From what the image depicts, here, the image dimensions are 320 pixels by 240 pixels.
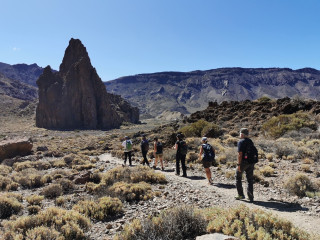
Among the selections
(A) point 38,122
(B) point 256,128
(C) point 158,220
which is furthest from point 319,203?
(A) point 38,122

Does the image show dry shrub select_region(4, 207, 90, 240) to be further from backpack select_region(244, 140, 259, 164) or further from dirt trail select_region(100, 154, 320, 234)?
backpack select_region(244, 140, 259, 164)

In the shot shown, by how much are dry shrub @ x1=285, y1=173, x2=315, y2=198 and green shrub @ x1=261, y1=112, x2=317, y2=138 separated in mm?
12352

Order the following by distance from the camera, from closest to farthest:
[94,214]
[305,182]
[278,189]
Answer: [94,214] → [305,182] → [278,189]

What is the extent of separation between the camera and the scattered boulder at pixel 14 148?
17.7m

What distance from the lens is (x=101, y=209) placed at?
19.5 feet

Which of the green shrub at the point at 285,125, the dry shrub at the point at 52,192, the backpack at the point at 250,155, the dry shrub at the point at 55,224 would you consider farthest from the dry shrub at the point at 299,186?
the green shrub at the point at 285,125

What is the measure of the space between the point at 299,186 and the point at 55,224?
270 inches

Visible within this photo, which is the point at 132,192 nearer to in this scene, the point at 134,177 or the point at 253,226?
the point at 134,177

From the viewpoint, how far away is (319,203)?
586 cm

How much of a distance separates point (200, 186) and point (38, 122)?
63.2 metres

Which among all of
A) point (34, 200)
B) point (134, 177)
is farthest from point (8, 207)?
point (134, 177)

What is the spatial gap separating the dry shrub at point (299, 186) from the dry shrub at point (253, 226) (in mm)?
2968

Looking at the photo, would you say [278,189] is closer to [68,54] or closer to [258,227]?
[258,227]

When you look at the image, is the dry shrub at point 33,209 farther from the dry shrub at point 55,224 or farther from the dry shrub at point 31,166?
the dry shrub at point 31,166
